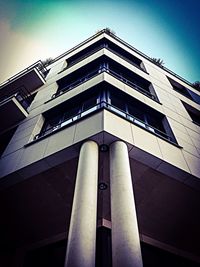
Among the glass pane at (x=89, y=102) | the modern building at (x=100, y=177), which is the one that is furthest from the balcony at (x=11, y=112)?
the glass pane at (x=89, y=102)

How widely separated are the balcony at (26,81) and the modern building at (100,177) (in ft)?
13.5

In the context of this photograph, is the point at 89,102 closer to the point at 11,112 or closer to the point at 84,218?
the point at 11,112

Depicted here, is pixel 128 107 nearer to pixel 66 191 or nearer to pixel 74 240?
pixel 66 191

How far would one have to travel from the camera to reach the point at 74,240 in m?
3.80

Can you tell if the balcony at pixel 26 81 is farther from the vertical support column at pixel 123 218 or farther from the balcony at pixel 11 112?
the vertical support column at pixel 123 218

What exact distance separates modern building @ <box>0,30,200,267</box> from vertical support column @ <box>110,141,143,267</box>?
3 centimetres

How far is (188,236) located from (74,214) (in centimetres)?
620

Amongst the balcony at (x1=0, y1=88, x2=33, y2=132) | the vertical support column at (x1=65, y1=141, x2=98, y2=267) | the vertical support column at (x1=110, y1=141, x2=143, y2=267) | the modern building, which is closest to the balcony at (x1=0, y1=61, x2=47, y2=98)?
the balcony at (x1=0, y1=88, x2=33, y2=132)

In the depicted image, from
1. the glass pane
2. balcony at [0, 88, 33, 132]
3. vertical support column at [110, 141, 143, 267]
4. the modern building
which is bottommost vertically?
vertical support column at [110, 141, 143, 267]

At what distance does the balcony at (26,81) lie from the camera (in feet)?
44.8

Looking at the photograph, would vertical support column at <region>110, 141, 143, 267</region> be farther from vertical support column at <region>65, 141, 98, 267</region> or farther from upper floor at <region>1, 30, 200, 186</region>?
upper floor at <region>1, 30, 200, 186</region>

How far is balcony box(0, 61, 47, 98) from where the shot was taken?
13656mm

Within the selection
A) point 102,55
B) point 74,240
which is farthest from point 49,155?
point 102,55

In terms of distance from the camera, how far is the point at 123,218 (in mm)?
4164
